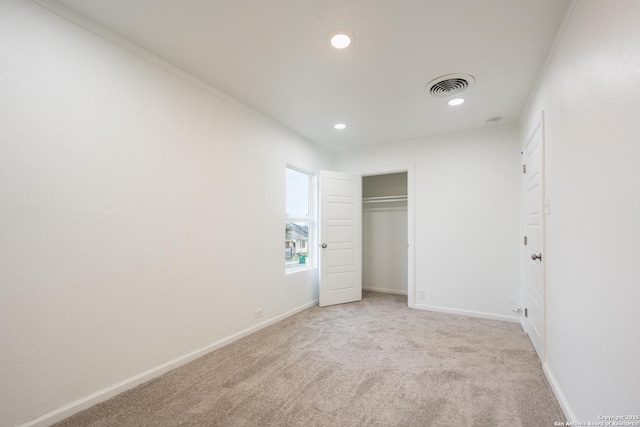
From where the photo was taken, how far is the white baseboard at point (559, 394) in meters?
1.70

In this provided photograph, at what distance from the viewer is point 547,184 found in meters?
2.28

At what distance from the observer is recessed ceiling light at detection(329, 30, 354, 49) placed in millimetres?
2000

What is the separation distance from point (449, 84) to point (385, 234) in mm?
3153

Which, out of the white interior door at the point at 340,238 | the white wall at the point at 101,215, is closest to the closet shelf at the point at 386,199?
the white interior door at the point at 340,238

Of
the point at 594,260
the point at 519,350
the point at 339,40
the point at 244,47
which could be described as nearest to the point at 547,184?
the point at 594,260

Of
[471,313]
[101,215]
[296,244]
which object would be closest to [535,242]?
[471,313]

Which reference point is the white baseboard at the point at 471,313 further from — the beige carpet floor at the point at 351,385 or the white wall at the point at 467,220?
the beige carpet floor at the point at 351,385

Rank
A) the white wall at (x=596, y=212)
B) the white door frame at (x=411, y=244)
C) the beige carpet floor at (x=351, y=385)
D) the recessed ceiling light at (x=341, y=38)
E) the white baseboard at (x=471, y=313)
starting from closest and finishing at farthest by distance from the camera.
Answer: the white wall at (x=596, y=212) < the beige carpet floor at (x=351, y=385) < the recessed ceiling light at (x=341, y=38) < the white baseboard at (x=471, y=313) < the white door frame at (x=411, y=244)

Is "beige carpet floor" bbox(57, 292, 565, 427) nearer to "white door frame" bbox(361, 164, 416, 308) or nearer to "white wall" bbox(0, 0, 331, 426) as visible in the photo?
"white wall" bbox(0, 0, 331, 426)

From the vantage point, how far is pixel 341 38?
2.05 m

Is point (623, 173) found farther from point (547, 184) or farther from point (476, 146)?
point (476, 146)

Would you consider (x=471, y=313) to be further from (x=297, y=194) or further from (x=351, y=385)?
(x=297, y=194)

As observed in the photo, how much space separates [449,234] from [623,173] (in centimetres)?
295

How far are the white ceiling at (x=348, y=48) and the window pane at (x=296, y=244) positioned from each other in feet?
5.42
